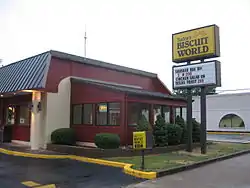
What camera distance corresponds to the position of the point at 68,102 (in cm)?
1784

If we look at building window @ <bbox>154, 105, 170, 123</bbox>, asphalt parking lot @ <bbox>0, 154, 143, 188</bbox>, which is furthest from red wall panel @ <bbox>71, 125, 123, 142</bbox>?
building window @ <bbox>154, 105, 170, 123</bbox>

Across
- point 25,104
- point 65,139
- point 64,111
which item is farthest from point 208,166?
point 25,104

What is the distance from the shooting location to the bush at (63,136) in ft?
52.3

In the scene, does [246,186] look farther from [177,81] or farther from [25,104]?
[25,104]

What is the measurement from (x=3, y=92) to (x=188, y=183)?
44.4 feet

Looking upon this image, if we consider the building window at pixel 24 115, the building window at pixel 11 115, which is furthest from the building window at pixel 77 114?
the building window at pixel 11 115

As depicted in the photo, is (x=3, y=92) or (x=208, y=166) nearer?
(x=208, y=166)

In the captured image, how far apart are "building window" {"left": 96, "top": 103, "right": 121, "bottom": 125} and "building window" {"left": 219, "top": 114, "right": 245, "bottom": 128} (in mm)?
24152

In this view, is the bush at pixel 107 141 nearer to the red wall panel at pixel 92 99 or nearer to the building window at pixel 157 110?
the red wall panel at pixel 92 99

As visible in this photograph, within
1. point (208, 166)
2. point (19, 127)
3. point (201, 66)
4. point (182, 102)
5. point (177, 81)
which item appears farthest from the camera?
point (182, 102)

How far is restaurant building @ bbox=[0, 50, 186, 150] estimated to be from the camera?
1573 cm

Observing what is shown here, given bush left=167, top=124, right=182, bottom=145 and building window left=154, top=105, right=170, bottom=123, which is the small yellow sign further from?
bush left=167, top=124, right=182, bottom=145

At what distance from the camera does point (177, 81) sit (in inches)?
655

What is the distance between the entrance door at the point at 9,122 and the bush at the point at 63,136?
495cm
